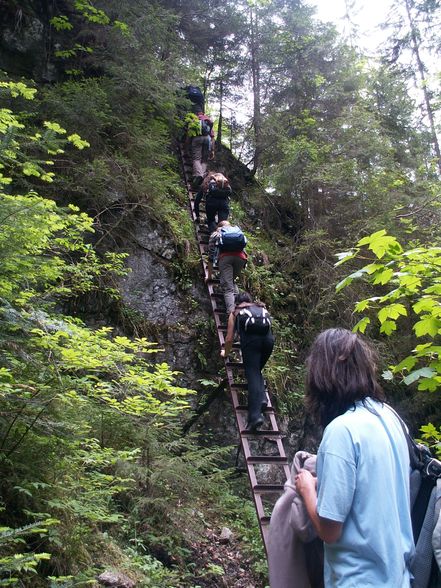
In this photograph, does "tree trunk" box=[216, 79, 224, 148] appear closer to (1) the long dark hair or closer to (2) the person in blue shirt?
(1) the long dark hair

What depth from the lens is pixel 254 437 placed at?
20.9 ft

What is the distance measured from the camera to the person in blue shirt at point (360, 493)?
1.97 m

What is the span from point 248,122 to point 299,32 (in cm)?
276

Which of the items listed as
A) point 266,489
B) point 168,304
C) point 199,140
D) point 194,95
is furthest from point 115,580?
point 194,95

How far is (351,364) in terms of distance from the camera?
92.7 inches

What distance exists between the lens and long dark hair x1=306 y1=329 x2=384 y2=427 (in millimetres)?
2289

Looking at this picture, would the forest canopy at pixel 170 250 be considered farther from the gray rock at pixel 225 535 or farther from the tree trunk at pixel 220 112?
the gray rock at pixel 225 535

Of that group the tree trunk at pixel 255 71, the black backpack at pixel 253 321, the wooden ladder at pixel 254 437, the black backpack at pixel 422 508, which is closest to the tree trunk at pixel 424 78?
the tree trunk at pixel 255 71

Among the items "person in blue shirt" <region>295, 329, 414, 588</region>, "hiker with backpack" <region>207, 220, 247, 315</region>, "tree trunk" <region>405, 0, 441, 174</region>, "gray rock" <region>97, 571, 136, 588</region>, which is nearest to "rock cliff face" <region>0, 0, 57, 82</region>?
"hiker with backpack" <region>207, 220, 247, 315</region>

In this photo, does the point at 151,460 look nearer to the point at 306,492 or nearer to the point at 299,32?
the point at 306,492

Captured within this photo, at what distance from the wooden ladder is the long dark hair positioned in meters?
3.19

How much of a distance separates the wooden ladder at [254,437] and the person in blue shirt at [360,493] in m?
3.21

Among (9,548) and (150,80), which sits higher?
(150,80)

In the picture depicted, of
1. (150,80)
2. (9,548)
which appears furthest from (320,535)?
(150,80)
